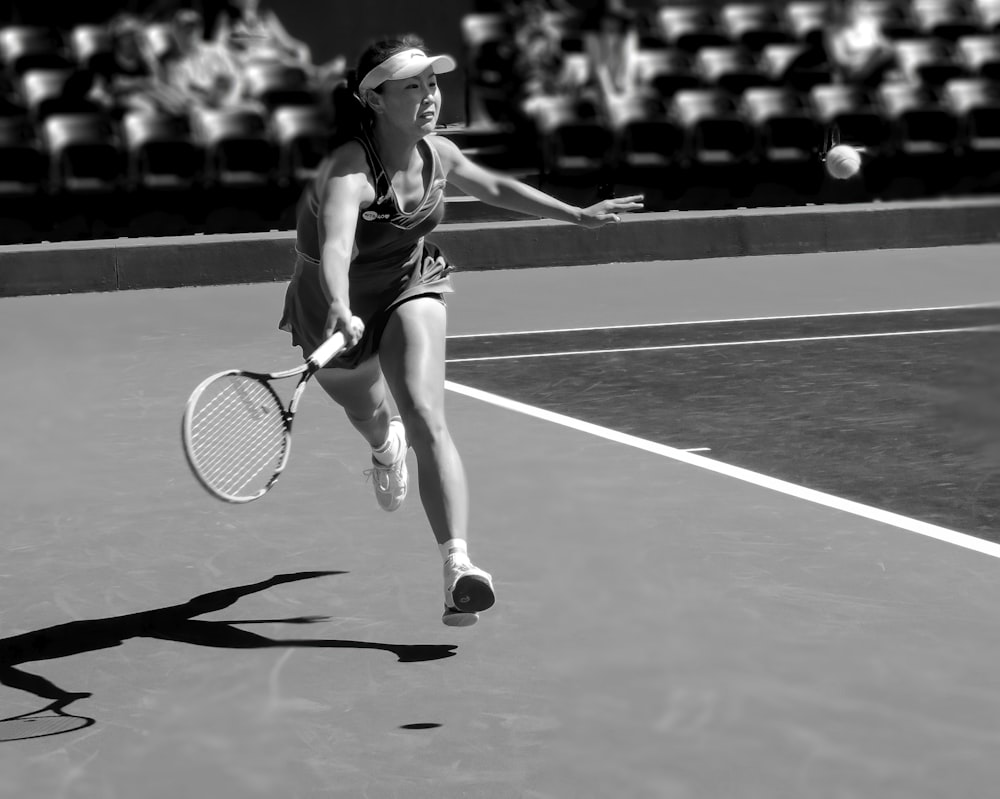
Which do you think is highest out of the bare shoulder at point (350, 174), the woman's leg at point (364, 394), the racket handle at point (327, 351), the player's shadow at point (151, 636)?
the bare shoulder at point (350, 174)

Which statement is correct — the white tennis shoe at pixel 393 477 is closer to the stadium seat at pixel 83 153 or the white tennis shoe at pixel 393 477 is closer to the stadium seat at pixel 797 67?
the stadium seat at pixel 83 153

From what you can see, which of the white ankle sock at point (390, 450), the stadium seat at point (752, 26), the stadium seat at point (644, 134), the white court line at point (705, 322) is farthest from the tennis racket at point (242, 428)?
the stadium seat at point (752, 26)

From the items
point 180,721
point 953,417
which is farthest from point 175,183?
point 953,417

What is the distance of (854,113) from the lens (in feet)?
55.4

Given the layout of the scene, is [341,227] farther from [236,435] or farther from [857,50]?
[857,50]

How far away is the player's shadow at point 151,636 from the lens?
469 centimetres

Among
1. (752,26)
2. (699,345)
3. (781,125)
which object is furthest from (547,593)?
(752,26)

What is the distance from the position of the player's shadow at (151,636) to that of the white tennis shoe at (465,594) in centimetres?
9

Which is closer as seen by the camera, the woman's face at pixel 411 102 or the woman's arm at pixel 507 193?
the woman's face at pixel 411 102

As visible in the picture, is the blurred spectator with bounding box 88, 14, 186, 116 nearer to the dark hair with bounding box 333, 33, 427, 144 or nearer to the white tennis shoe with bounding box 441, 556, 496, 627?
the dark hair with bounding box 333, 33, 427, 144

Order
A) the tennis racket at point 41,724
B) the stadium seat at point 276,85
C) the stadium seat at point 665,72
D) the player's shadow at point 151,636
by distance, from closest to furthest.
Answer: the tennis racket at point 41,724, the player's shadow at point 151,636, the stadium seat at point 276,85, the stadium seat at point 665,72

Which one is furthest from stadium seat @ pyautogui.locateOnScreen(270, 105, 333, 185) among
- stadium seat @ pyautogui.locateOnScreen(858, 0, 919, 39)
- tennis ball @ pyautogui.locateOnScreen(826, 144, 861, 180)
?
tennis ball @ pyautogui.locateOnScreen(826, 144, 861, 180)

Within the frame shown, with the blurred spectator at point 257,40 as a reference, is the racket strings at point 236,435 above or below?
below

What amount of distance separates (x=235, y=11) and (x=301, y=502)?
9981 millimetres
